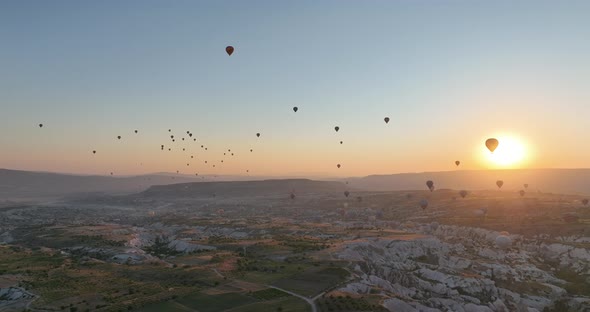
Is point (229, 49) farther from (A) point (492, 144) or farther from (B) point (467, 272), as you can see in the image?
(A) point (492, 144)

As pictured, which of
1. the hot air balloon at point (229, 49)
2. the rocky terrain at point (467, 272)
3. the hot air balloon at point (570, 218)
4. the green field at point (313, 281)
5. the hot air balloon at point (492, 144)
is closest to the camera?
the green field at point (313, 281)

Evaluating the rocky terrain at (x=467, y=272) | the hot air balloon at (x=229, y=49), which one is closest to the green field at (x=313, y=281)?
the rocky terrain at (x=467, y=272)

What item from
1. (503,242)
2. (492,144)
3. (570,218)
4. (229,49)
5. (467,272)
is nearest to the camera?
(467,272)

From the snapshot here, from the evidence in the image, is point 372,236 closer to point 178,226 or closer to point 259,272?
point 259,272

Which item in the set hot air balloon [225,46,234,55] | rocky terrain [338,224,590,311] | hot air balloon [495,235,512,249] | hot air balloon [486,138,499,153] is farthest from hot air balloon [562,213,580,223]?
hot air balloon [225,46,234,55]

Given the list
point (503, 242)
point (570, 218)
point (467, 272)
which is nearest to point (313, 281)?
point (467, 272)

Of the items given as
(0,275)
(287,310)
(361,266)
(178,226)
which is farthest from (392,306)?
(178,226)

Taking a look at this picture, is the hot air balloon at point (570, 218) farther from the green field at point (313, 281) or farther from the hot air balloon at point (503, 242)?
the green field at point (313, 281)

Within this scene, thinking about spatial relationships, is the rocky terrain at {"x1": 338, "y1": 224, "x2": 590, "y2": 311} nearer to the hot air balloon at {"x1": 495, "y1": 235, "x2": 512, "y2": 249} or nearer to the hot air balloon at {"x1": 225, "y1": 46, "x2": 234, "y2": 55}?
the hot air balloon at {"x1": 495, "y1": 235, "x2": 512, "y2": 249}
